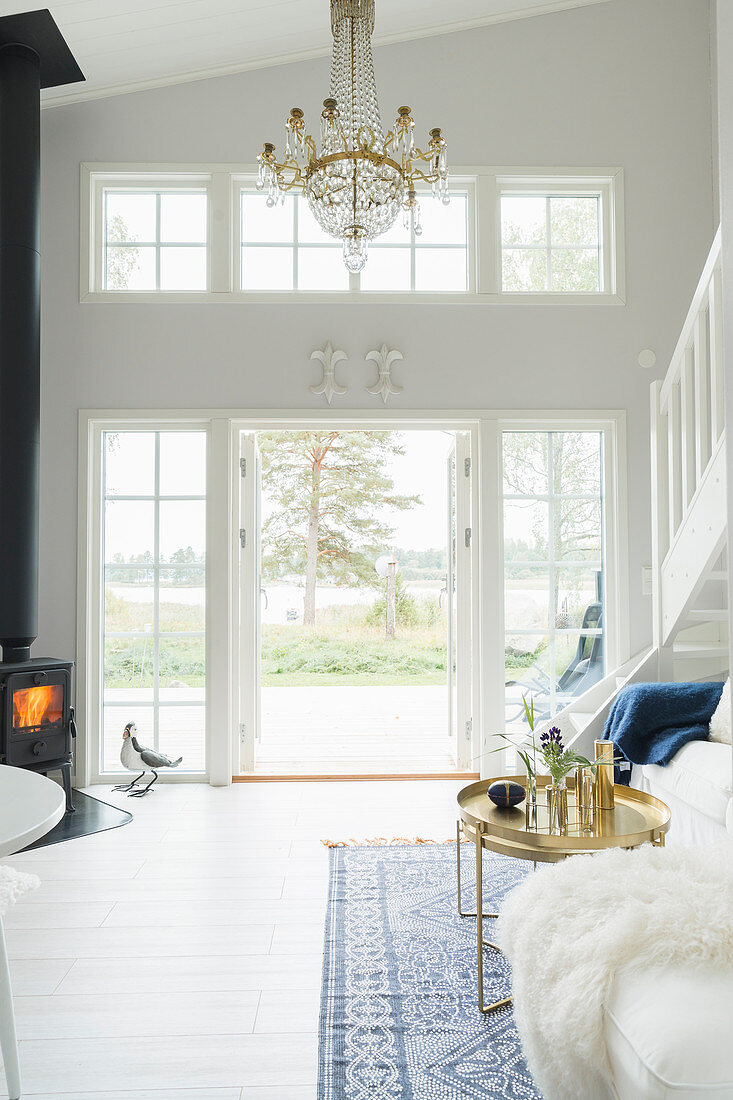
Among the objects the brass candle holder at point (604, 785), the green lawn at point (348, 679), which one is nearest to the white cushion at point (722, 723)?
the brass candle holder at point (604, 785)

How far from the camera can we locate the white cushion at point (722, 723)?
3044 millimetres

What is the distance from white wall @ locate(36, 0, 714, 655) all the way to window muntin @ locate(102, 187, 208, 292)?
0.18 metres

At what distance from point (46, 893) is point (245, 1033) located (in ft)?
4.09

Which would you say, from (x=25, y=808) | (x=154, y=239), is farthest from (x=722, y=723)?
(x=154, y=239)

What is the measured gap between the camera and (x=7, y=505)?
3.80 meters

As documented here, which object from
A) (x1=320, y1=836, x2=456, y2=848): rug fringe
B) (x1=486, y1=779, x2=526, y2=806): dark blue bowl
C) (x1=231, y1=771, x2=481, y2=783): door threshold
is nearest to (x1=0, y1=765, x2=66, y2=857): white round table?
(x1=486, y1=779, x2=526, y2=806): dark blue bowl

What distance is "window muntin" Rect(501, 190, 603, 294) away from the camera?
449 cm

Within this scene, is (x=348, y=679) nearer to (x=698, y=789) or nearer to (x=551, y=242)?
(x=551, y=242)

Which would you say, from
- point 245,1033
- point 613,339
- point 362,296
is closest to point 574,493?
point 613,339

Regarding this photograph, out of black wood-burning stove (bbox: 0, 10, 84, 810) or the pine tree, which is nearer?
black wood-burning stove (bbox: 0, 10, 84, 810)

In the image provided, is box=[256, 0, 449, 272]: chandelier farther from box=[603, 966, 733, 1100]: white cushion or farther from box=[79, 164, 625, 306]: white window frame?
box=[603, 966, 733, 1100]: white cushion

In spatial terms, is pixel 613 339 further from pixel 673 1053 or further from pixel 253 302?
pixel 673 1053

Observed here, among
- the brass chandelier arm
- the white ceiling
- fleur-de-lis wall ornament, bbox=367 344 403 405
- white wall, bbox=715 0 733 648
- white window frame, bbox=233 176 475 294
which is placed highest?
the white ceiling

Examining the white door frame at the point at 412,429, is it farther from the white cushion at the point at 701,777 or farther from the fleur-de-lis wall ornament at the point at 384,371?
the white cushion at the point at 701,777
